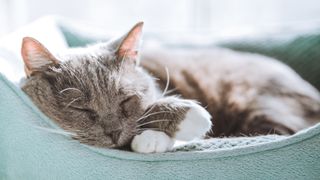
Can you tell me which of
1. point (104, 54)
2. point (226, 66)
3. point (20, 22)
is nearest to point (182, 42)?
point (226, 66)

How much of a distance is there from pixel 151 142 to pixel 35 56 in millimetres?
365

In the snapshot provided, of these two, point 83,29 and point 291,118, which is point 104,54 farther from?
point 83,29

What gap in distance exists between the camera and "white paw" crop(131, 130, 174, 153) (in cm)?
102

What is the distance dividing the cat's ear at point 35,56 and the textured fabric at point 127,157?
9 cm

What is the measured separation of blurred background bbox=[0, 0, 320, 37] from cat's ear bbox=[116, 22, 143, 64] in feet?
4.37

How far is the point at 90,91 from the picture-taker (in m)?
1.13

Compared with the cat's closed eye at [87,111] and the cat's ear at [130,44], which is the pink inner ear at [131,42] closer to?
the cat's ear at [130,44]

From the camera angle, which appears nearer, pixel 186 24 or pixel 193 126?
pixel 193 126

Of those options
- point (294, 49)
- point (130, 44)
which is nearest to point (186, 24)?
point (294, 49)

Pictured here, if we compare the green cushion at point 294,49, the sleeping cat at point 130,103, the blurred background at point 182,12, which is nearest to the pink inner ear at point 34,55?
the sleeping cat at point 130,103

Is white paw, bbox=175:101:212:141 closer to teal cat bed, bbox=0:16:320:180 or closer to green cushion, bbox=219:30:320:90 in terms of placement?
teal cat bed, bbox=0:16:320:180

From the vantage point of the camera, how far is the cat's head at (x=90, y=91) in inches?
42.8

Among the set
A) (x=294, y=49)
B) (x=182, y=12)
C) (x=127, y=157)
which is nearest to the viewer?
(x=127, y=157)

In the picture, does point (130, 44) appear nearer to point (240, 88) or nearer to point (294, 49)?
point (240, 88)
